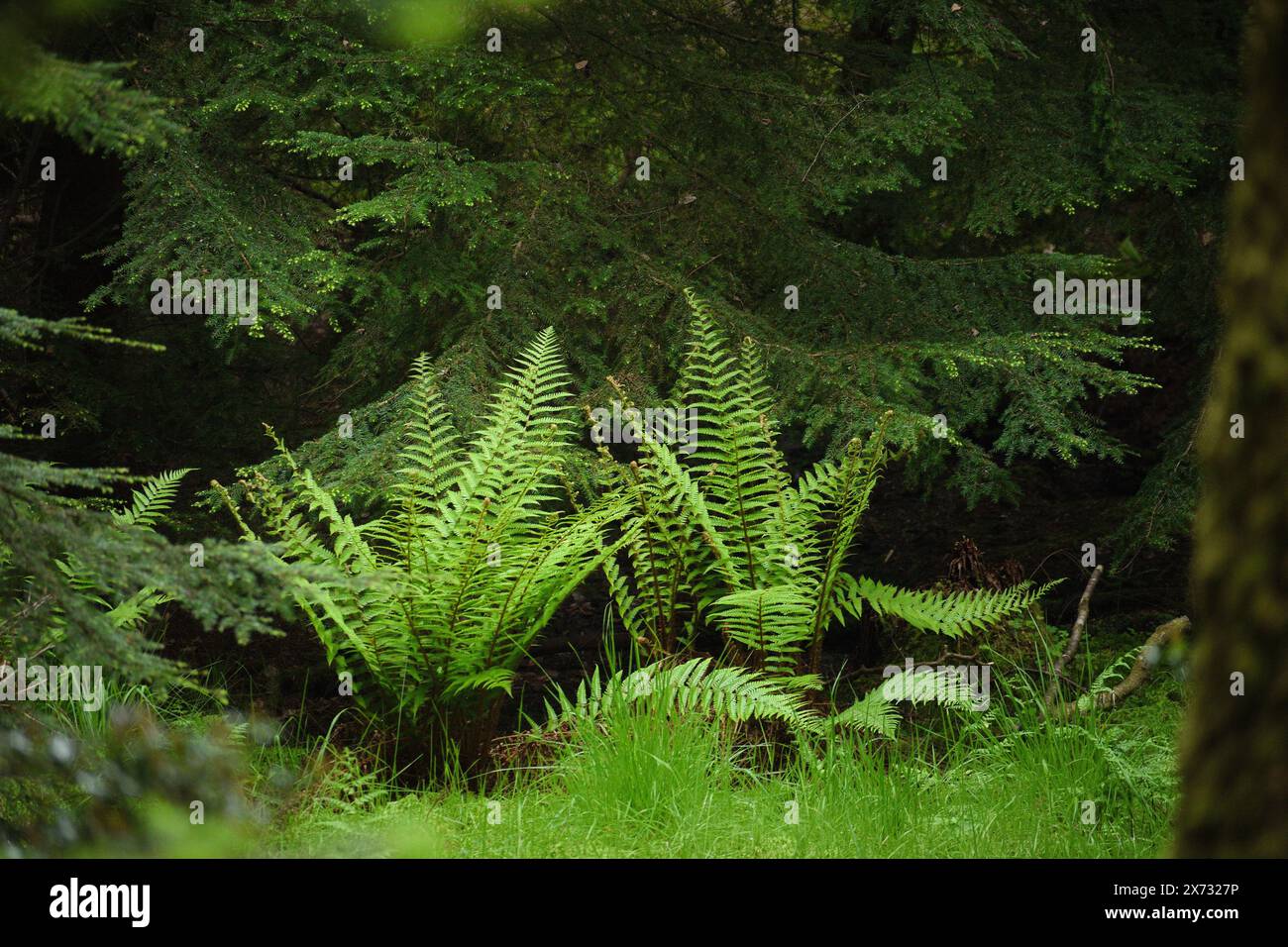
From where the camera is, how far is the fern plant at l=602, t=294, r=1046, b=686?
4227mm

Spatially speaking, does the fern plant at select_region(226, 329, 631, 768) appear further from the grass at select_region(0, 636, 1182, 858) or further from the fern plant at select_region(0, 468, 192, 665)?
the fern plant at select_region(0, 468, 192, 665)

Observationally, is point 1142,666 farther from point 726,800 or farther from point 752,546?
point 726,800

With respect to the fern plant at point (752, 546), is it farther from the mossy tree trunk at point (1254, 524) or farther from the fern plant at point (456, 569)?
the mossy tree trunk at point (1254, 524)

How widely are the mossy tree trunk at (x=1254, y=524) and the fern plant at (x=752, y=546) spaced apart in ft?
9.01

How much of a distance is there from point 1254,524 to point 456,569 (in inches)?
114

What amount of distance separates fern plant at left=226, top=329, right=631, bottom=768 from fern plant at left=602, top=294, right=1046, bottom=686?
0.97ft

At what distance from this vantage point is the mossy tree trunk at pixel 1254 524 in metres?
1.26

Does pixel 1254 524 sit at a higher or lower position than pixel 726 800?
higher

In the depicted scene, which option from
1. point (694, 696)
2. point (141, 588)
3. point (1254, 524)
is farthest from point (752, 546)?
point (1254, 524)

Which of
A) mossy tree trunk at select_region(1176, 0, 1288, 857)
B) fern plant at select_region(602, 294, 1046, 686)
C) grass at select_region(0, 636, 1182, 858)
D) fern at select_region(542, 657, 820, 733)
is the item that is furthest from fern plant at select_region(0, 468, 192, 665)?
mossy tree trunk at select_region(1176, 0, 1288, 857)

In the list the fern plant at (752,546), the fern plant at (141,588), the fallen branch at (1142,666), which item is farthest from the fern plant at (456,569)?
the fallen branch at (1142,666)

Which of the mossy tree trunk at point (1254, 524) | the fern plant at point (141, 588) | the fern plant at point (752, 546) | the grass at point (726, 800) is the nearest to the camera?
the mossy tree trunk at point (1254, 524)

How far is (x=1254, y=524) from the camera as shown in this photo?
1.29 meters

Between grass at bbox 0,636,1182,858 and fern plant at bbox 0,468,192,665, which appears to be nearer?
grass at bbox 0,636,1182,858
